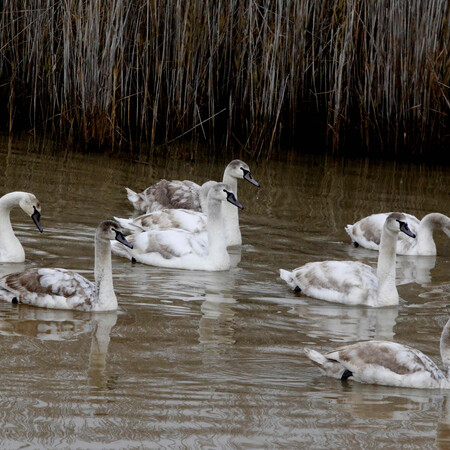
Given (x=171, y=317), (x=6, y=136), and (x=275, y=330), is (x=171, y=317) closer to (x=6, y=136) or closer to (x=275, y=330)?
(x=275, y=330)

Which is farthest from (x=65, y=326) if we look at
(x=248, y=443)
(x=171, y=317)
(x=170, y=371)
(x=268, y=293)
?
(x=248, y=443)

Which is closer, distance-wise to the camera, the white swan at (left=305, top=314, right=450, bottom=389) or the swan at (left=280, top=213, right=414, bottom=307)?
the white swan at (left=305, top=314, right=450, bottom=389)

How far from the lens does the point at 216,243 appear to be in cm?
923

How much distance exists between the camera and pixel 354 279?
8.32m

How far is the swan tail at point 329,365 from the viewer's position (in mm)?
6219

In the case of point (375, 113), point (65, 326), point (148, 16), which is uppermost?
point (148, 16)

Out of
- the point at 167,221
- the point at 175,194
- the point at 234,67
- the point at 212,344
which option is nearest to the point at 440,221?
the point at 167,221

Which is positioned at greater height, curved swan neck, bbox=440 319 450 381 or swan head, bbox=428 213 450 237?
swan head, bbox=428 213 450 237

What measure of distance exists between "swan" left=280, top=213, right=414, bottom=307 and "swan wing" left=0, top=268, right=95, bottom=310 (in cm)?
174

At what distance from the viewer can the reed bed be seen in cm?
1327

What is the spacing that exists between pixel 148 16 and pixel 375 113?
3166 millimetres

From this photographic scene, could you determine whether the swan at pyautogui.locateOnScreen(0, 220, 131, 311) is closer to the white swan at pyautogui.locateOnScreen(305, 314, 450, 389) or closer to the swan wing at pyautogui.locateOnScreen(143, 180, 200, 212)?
the white swan at pyautogui.locateOnScreen(305, 314, 450, 389)

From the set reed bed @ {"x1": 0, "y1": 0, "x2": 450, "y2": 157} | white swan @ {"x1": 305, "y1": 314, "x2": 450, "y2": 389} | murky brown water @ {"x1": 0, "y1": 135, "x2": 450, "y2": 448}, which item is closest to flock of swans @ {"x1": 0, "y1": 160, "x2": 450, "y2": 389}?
white swan @ {"x1": 305, "y1": 314, "x2": 450, "y2": 389}

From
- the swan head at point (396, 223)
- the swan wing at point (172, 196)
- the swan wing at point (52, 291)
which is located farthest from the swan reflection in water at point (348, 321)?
the swan wing at point (172, 196)
